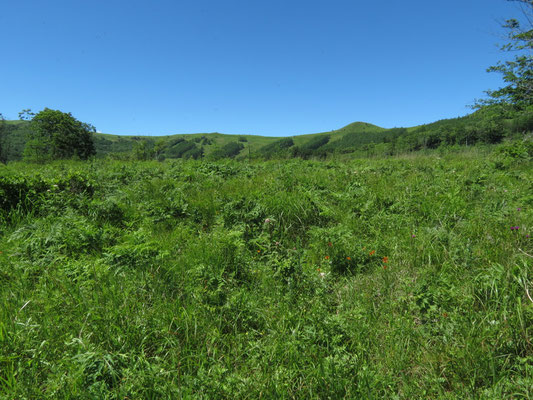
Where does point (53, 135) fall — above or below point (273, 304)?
above

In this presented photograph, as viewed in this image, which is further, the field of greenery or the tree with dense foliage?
the tree with dense foliage

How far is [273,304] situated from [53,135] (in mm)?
64786

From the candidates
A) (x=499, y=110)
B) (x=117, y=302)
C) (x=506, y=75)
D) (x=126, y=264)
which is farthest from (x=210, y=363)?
(x=499, y=110)

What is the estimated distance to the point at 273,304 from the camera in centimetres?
251

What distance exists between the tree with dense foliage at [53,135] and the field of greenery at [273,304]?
56025 mm

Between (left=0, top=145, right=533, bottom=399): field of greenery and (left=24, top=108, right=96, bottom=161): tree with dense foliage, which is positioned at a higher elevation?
(left=24, top=108, right=96, bottom=161): tree with dense foliage

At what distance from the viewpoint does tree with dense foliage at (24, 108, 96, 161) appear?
49.8m

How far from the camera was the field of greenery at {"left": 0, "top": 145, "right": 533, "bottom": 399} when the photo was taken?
5.61ft

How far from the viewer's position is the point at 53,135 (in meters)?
50.0

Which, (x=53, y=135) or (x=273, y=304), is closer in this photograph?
(x=273, y=304)

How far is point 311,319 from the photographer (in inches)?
86.8

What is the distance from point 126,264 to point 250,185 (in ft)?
12.5

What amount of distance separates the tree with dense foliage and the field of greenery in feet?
184

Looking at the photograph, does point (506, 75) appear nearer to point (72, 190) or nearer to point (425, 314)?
point (425, 314)
